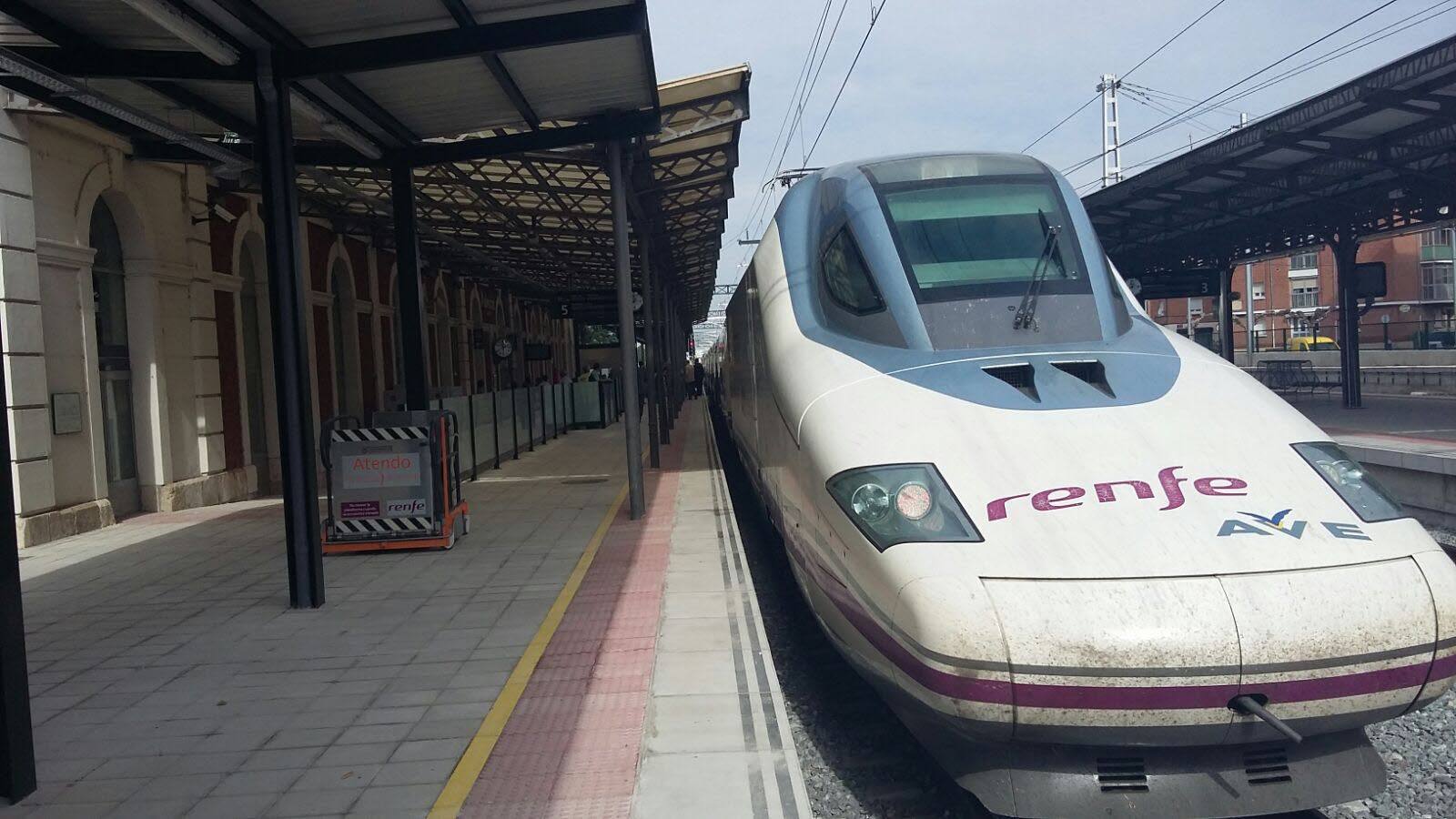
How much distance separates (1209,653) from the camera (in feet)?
10.7

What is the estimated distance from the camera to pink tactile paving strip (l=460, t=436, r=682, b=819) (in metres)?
3.84

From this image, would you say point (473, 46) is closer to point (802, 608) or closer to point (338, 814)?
point (802, 608)

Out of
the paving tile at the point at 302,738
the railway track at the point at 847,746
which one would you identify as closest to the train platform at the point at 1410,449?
the railway track at the point at 847,746

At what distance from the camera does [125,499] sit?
11.9m

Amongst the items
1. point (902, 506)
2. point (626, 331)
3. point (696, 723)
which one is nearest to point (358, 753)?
point (696, 723)

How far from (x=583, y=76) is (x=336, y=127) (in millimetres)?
2102

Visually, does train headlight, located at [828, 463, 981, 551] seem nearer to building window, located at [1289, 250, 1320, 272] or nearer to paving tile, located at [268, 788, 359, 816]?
paving tile, located at [268, 788, 359, 816]

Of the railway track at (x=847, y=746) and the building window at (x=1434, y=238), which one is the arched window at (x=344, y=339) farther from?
the building window at (x=1434, y=238)

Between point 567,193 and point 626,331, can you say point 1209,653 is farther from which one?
point 567,193

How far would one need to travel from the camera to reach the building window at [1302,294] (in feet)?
212

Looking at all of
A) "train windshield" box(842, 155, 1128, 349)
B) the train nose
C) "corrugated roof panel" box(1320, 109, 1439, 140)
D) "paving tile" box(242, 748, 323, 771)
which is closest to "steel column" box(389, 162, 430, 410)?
"train windshield" box(842, 155, 1128, 349)

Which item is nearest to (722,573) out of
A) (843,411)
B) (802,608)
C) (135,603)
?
(802,608)

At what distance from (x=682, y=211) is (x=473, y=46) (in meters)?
10.8

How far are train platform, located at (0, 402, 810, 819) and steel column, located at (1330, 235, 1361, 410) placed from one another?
17.4m
